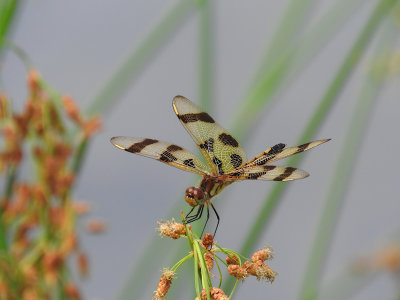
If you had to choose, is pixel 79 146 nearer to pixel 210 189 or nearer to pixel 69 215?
pixel 69 215

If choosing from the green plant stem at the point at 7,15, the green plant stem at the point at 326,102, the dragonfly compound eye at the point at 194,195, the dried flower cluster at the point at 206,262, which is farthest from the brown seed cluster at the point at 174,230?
the green plant stem at the point at 7,15

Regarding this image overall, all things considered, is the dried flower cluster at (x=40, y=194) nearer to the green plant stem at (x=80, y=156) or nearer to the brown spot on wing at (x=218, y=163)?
the green plant stem at (x=80, y=156)

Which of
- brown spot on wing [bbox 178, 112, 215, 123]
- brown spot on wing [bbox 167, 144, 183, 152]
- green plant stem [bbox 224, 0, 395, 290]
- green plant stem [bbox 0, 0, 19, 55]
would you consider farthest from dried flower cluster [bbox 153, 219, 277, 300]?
green plant stem [bbox 0, 0, 19, 55]

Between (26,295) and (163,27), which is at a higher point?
(163,27)

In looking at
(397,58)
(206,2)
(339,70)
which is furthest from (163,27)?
(397,58)

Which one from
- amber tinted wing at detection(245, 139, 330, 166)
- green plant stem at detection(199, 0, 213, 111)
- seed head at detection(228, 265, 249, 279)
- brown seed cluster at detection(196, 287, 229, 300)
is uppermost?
green plant stem at detection(199, 0, 213, 111)

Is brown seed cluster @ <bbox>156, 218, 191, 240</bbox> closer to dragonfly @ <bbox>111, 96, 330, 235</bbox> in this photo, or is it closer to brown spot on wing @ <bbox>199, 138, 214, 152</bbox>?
dragonfly @ <bbox>111, 96, 330, 235</bbox>

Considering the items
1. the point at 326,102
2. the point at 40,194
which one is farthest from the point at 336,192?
the point at 40,194
